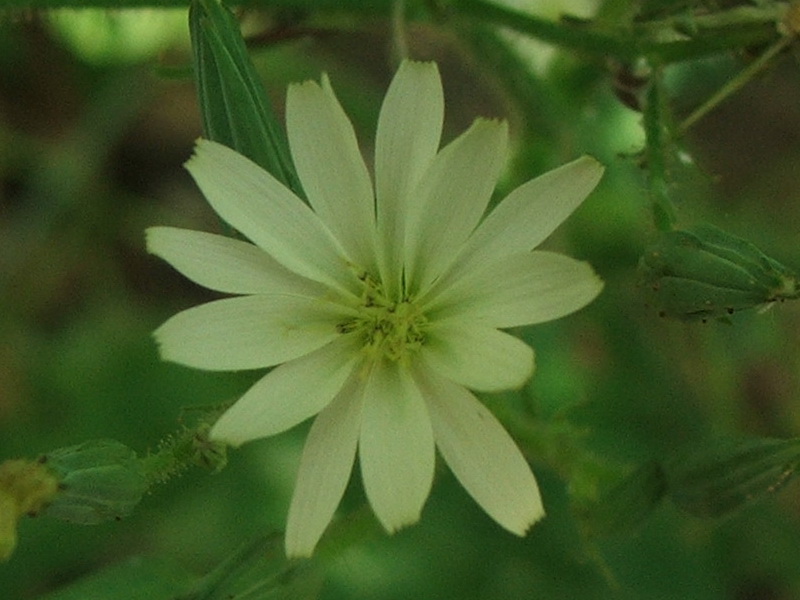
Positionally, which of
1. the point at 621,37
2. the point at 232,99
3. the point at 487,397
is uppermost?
the point at 621,37

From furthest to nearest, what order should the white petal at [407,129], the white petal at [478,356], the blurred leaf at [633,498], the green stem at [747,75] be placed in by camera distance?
the blurred leaf at [633,498], the green stem at [747,75], the white petal at [407,129], the white petal at [478,356]

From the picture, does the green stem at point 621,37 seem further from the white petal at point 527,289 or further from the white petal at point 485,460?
the white petal at point 485,460

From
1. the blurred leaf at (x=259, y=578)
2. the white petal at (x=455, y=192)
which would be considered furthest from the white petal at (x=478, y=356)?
the blurred leaf at (x=259, y=578)

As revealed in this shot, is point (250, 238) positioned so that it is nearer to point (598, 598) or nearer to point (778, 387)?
point (598, 598)

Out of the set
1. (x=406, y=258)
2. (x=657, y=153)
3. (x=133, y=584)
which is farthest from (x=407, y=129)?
(x=133, y=584)

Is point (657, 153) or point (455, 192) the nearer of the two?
point (455, 192)

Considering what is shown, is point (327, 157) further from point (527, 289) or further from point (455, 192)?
point (527, 289)

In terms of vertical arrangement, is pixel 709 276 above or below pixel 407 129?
below

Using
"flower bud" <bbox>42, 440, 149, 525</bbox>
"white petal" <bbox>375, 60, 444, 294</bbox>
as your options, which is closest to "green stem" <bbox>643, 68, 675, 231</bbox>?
"white petal" <bbox>375, 60, 444, 294</bbox>
